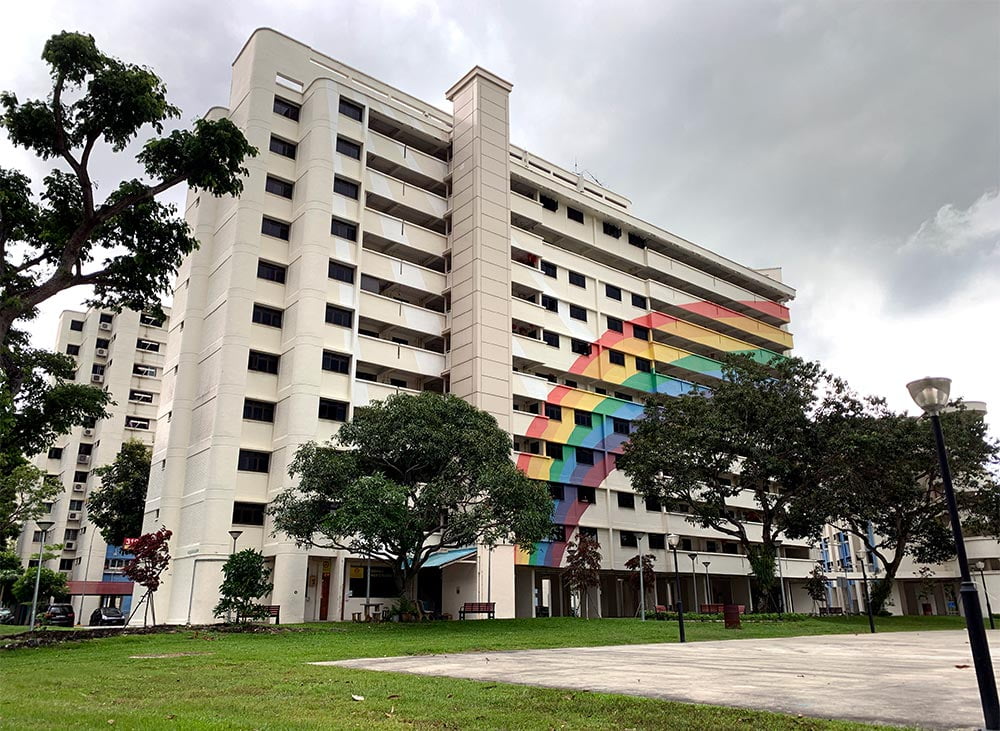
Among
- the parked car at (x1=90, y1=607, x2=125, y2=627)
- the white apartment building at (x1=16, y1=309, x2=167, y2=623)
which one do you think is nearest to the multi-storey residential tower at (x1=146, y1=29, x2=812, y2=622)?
the parked car at (x1=90, y1=607, x2=125, y2=627)

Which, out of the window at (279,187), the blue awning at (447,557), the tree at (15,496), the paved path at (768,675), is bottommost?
the paved path at (768,675)

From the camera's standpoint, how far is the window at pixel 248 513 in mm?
36594

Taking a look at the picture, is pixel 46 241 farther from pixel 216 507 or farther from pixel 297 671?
pixel 216 507

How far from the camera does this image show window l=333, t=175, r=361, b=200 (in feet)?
141

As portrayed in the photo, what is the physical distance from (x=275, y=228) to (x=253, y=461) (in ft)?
41.2

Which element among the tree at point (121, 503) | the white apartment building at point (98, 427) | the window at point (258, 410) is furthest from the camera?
the white apartment building at point (98, 427)

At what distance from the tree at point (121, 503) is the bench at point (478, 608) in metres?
20.3

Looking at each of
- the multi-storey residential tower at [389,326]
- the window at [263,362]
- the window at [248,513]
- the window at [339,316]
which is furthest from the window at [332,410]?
the window at [248,513]

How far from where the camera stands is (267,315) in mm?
40000

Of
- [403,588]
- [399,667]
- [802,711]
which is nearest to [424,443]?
[403,588]

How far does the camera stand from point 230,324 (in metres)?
38.0

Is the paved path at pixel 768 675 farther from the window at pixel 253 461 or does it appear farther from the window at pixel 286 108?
the window at pixel 286 108

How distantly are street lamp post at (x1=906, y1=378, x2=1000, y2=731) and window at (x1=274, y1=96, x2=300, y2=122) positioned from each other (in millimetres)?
40414

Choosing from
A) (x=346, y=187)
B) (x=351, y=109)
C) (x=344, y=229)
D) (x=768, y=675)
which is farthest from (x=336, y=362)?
(x=768, y=675)
